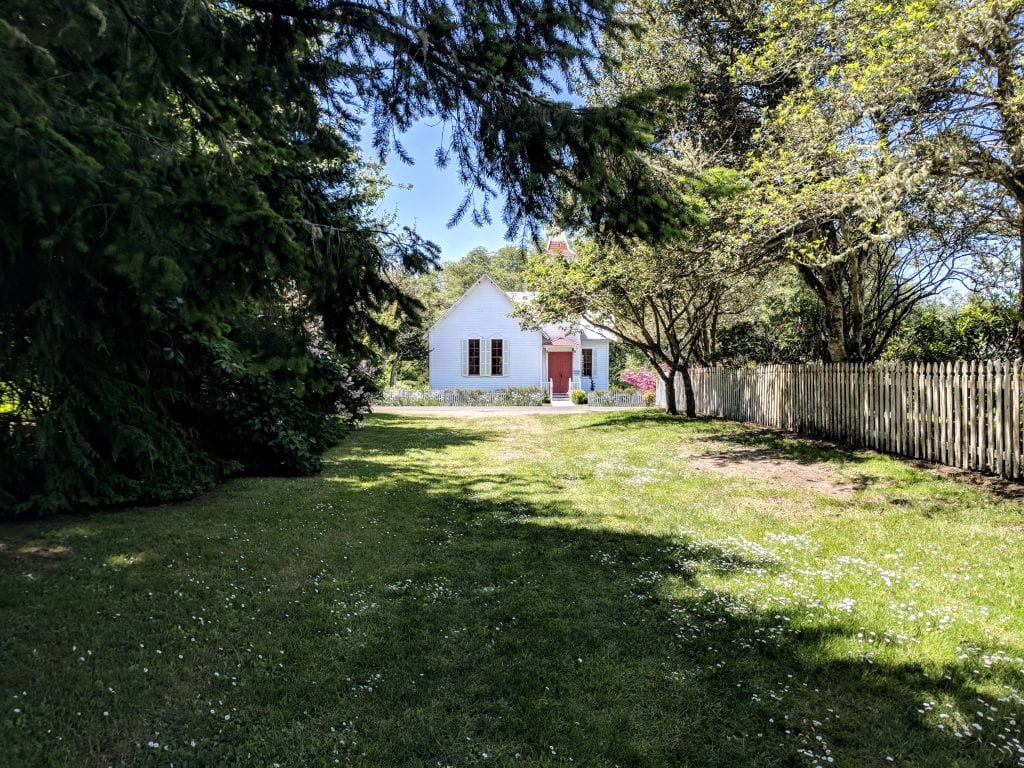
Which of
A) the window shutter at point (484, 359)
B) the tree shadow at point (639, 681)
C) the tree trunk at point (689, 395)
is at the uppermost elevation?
the window shutter at point (484, 359)

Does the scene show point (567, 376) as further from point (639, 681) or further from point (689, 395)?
point (639, 681)

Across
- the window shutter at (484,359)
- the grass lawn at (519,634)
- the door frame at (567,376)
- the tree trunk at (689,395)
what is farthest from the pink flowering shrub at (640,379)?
the grass lawn at (519,634)

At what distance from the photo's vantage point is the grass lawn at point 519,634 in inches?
103

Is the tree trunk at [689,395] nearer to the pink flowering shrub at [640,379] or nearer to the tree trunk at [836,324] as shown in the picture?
the tree trunk at [836,324]

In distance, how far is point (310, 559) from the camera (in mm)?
5129

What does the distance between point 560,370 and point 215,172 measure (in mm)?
29256

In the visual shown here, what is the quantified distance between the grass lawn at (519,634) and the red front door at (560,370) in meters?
24.9

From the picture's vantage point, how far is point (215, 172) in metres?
3.34

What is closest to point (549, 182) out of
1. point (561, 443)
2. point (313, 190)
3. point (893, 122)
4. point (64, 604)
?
point (313, 190)

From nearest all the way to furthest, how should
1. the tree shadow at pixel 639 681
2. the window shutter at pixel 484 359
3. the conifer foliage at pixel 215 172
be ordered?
the tree shadow at pixel 639 681 → the conifer foliage at pixel 215 172 → the window shutter at pixel 484 359

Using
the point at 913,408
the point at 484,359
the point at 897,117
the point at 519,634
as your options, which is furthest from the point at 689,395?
the point at 519,634

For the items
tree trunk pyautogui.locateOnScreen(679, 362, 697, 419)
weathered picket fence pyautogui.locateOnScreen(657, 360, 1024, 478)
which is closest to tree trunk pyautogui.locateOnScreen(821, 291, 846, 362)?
weathered picket fence pyautogui.locateOnScreen(657, 360, 1024, 478)

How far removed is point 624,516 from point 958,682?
380cm

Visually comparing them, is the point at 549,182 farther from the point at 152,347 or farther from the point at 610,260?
the point at 610,260
